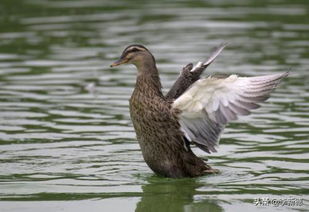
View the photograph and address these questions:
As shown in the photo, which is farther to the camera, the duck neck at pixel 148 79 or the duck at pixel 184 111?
the duck neck at pixel 148 79

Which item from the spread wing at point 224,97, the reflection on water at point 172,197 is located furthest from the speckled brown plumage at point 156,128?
the spread wing at point 224,97

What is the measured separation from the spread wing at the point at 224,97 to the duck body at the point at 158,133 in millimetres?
260

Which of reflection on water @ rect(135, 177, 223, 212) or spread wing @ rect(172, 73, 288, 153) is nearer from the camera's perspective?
reflection on water @ rect(135, 177, 223, 212)

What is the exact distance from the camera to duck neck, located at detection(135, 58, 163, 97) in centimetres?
923

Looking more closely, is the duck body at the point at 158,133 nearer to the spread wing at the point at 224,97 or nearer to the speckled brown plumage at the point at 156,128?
the speckled brown plumage at the point at 156,128

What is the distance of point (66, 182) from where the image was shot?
29.2 ft

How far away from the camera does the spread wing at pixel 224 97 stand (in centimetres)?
861

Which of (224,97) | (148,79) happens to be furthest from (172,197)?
(148,79)

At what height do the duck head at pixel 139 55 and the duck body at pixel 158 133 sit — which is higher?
the duck head at pixel 139 55

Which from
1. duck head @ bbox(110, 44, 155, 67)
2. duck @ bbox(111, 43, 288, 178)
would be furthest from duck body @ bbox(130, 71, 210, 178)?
duck head @ bbox(110, 44, 155, 67)

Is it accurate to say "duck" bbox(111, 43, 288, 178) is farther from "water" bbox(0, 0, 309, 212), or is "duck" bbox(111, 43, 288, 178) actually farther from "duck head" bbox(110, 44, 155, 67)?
"water" bbox(0, 0, 309, 212)

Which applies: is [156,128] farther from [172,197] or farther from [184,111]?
[172,197]

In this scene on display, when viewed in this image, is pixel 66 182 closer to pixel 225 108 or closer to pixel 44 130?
pixel 225 108

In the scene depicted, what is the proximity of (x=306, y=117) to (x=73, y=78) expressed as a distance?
4352 millimetres
